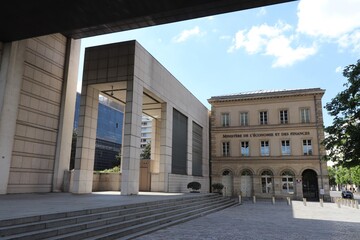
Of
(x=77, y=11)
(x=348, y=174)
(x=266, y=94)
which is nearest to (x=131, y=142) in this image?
(x=77, y=11)

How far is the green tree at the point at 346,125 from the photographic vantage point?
17.3m

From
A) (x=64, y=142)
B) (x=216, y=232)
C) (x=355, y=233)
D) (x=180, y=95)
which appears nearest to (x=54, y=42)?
(x=64, y=142)

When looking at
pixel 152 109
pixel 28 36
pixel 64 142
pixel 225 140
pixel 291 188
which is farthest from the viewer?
pixel 225 140

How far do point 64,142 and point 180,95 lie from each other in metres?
11.7

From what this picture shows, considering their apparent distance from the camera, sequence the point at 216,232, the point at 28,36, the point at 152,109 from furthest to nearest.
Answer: the point at 152,109
the point at 28,36
the point at 216,232

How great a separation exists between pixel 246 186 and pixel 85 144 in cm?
2272

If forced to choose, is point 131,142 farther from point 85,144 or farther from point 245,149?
point 245,149

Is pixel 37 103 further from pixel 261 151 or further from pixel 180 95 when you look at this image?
pixel 261 151

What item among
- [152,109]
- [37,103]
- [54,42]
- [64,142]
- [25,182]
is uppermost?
[54,42]

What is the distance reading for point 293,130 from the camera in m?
34.9

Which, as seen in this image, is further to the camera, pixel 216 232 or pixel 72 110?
pixel 72 110

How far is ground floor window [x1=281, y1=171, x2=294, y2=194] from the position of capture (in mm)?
34000

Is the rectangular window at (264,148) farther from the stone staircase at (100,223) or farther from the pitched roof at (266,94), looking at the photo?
the stone staircase at (100,223)

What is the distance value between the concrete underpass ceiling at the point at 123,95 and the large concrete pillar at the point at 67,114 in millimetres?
1662
